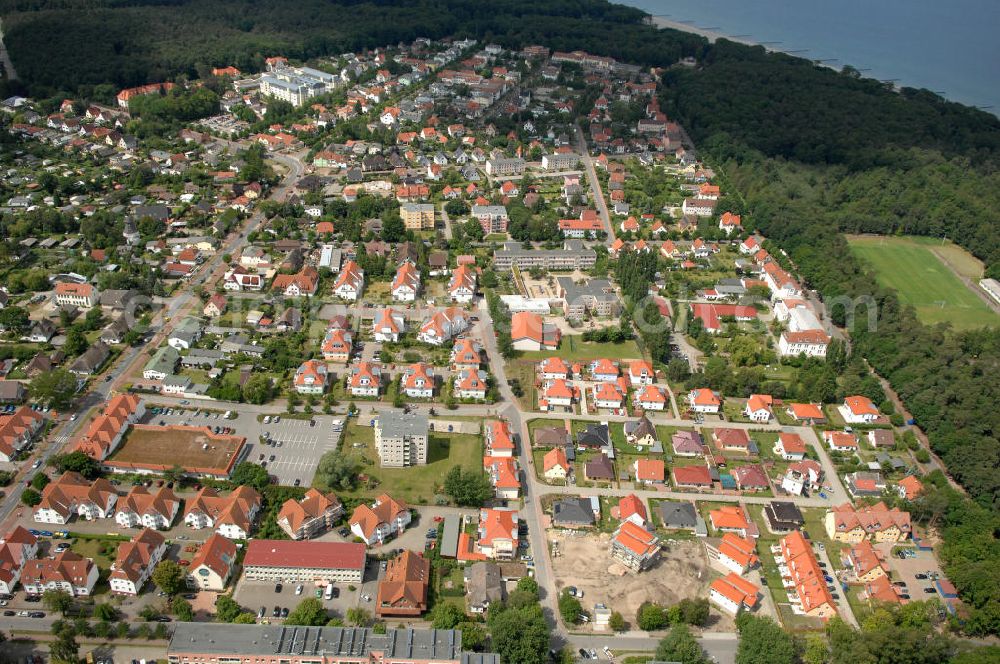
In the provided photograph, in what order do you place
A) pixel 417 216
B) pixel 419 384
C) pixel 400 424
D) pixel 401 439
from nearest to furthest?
pixel 401 439, pixel 400 424, pixel 419 384, pixel 417 216

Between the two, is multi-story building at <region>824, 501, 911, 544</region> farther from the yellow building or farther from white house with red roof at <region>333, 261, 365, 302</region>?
the yellow building

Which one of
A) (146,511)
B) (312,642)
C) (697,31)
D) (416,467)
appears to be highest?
(697,31)

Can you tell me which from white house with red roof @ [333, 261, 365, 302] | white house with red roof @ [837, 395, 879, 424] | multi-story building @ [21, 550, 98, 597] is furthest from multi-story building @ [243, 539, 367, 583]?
white house with red roof @ [837, 395, 879, 424]

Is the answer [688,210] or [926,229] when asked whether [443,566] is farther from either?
[926,229]

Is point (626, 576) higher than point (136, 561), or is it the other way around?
point (626, 576)

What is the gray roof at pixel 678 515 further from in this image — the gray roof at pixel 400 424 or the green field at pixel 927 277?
the green field at pixel 927 277

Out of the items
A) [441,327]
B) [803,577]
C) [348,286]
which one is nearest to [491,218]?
[348,286]

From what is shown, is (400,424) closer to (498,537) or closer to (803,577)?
(498,537)
